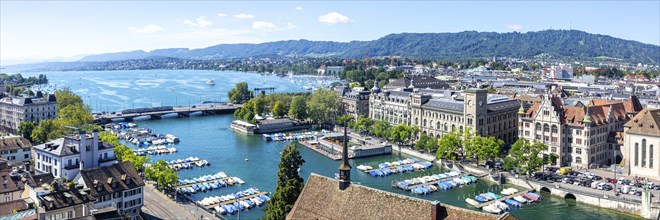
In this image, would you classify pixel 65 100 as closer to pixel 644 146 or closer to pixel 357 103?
pixel 357 103

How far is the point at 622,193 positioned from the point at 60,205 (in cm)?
4521

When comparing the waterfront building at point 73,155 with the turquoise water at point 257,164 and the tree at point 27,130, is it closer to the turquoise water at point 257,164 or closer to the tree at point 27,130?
the turquoise water at point 257,164

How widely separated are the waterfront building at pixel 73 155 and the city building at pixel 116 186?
9.12 ft

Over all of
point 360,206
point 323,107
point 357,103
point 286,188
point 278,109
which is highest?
point 357,103

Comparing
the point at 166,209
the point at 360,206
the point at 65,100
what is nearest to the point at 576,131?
the point at 166,209

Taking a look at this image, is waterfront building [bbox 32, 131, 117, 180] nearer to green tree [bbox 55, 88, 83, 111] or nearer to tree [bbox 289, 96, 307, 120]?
green tree [bbox 55, 88, 83, 111]

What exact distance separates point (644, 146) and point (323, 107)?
5242 cm

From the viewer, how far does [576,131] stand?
6369cm

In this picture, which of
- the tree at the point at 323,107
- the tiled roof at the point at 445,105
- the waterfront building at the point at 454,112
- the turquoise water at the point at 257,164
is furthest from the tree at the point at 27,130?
the tiled roof at the point at 445,105

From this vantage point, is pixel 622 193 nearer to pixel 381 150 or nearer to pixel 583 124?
pixel 583 124

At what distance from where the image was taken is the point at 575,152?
63.9m

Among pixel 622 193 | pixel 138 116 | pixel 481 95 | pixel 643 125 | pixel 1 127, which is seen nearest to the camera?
pixel 622 193

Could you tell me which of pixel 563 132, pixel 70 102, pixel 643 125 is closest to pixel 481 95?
pixel 563 132

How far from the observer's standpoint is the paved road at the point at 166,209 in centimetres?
4422
